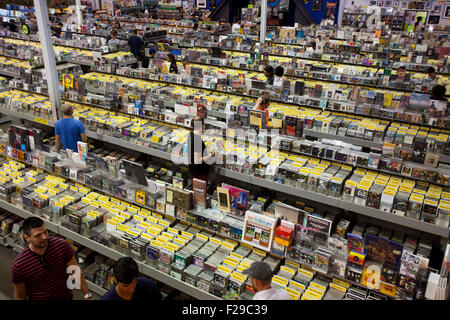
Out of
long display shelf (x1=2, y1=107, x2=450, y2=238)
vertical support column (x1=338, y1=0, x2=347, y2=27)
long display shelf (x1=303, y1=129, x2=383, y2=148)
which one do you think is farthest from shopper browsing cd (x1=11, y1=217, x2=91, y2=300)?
vertical support column (x1=338, y1=0, x2=347, y2=27)

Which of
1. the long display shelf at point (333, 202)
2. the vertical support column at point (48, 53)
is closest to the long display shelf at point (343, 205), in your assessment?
the long display shelf at point (333, 202)

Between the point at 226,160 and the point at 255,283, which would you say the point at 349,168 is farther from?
the point at 255,283

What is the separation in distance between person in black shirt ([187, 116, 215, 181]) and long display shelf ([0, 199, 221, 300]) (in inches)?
62.1

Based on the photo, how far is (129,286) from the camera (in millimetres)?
2992

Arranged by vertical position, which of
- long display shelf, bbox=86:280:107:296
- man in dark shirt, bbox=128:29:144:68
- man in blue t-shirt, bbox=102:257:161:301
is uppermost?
man in dark shirt, bbox=128:29:144:68

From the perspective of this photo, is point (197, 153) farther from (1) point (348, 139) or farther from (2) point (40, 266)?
(1) point (348, 139)

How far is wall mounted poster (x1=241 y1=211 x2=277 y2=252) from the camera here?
3.92 metres

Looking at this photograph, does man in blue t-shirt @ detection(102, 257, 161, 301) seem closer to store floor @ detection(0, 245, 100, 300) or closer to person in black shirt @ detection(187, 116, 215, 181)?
store floor @ detection(0, 245, 100, 300)

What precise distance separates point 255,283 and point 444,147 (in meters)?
4.23

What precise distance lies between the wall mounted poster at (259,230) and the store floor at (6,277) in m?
2.13

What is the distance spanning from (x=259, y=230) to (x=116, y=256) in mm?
1689

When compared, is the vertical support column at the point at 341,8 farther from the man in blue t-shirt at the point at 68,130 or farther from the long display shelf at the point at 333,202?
the man in blue t-shirt at the point at 68,130

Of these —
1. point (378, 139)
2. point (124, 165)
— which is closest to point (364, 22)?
point (378, 139)

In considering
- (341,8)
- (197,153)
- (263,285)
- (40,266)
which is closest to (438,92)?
(197,153)
